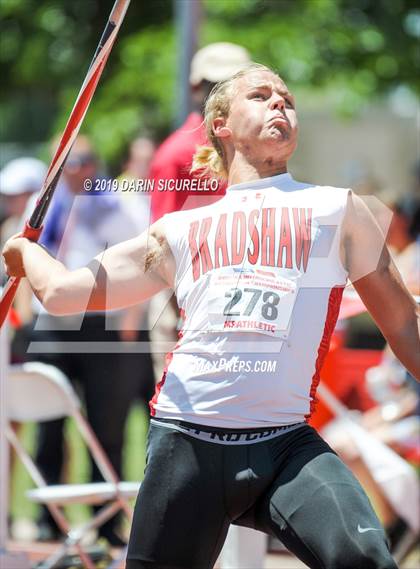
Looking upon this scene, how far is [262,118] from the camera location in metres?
3.28

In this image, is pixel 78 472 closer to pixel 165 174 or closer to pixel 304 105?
pixel 165 174

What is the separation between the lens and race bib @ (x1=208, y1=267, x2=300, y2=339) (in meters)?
3.10

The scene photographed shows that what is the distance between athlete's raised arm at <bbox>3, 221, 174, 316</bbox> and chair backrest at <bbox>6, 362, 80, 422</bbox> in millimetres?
1890

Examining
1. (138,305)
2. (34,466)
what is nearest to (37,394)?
(34,466)

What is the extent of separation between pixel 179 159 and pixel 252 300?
146 centimetres

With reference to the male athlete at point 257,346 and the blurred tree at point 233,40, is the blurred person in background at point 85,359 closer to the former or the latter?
the male athlete at point 257,346

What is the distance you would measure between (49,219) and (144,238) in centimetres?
296

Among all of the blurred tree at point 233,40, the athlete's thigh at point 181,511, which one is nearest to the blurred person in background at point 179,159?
the athlete's thigh at point 181,511

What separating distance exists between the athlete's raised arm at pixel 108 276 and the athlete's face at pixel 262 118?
0.35 meters

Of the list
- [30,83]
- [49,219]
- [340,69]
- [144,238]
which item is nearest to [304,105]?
[340,69]

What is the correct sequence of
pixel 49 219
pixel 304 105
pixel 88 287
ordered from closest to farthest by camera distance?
pixel 88 287 → pixel 49 219 → pixel 304 105

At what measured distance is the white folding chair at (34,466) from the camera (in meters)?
5.10

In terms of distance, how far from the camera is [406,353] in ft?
10.7

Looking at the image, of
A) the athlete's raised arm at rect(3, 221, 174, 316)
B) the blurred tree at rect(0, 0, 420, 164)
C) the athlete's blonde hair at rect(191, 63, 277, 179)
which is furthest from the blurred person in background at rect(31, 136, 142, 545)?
the blurred tree at rect(0, 0, 420, 164)
